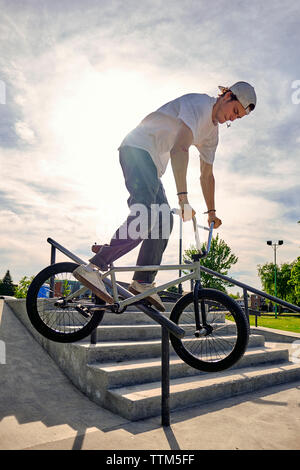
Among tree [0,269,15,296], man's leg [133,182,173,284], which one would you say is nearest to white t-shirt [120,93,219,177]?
man's leg [133,182,173,284]

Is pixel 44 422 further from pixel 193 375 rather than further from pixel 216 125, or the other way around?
pixel 216 125

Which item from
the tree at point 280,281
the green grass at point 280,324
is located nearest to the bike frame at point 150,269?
the green grass at point 280,324

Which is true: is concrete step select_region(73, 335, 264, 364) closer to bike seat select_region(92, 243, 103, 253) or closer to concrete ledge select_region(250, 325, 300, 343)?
bike seat select_region(92, 243, 103, 253)

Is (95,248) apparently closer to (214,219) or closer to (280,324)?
(214,219)

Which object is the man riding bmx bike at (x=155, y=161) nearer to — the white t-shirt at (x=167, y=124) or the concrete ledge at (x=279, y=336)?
the white t-shirt at (x=167, y=124)

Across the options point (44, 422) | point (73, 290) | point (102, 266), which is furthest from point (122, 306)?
point (44, 422)

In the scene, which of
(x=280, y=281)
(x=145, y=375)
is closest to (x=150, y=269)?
(x=145, y=375)

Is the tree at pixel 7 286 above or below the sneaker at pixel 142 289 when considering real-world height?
below

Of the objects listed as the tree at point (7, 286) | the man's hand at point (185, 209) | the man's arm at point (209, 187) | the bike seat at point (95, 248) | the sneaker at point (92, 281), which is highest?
the man's arm at point (209, 187)

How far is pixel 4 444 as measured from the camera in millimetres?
2758

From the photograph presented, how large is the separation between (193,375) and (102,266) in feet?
7.63

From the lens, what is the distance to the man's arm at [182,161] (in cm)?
292

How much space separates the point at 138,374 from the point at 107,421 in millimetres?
728

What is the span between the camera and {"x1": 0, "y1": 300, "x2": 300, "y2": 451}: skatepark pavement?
2838mm
